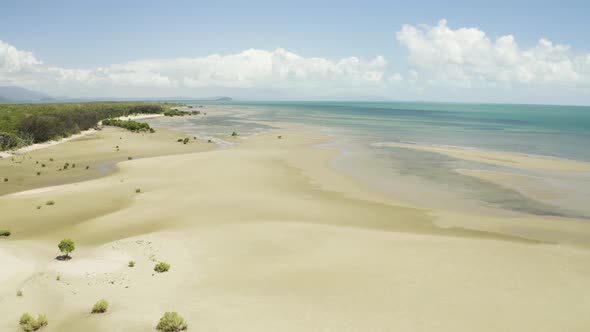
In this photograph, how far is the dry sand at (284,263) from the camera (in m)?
16.2

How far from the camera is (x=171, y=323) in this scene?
48.3 ft

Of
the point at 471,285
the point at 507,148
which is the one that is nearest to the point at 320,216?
the point at 471,285

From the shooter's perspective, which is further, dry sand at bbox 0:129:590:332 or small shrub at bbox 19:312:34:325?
dry sand at bbox 0:129:590:332

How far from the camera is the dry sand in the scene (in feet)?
53.3

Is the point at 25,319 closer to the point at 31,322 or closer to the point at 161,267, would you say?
the point at 31,322

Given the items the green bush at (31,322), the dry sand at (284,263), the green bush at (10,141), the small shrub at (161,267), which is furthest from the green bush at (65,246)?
the green bush at (10,141)

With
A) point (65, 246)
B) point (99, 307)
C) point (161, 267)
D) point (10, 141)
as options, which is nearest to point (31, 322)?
point (99, 307)

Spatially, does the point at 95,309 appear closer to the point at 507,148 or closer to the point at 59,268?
the point at 59,268

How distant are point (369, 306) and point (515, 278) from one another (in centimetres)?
881

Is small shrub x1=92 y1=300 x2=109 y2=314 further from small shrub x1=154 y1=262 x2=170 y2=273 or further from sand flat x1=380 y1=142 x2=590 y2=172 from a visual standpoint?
sand flat x1=380 y1=142 x2=590 y2=172

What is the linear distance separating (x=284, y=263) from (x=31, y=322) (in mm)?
11911

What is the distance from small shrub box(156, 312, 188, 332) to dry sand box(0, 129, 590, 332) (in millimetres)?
510

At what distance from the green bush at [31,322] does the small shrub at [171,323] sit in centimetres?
461

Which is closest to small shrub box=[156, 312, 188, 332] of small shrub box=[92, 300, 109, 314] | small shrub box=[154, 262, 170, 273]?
small shrub box=[92, 300, 109, 314]
